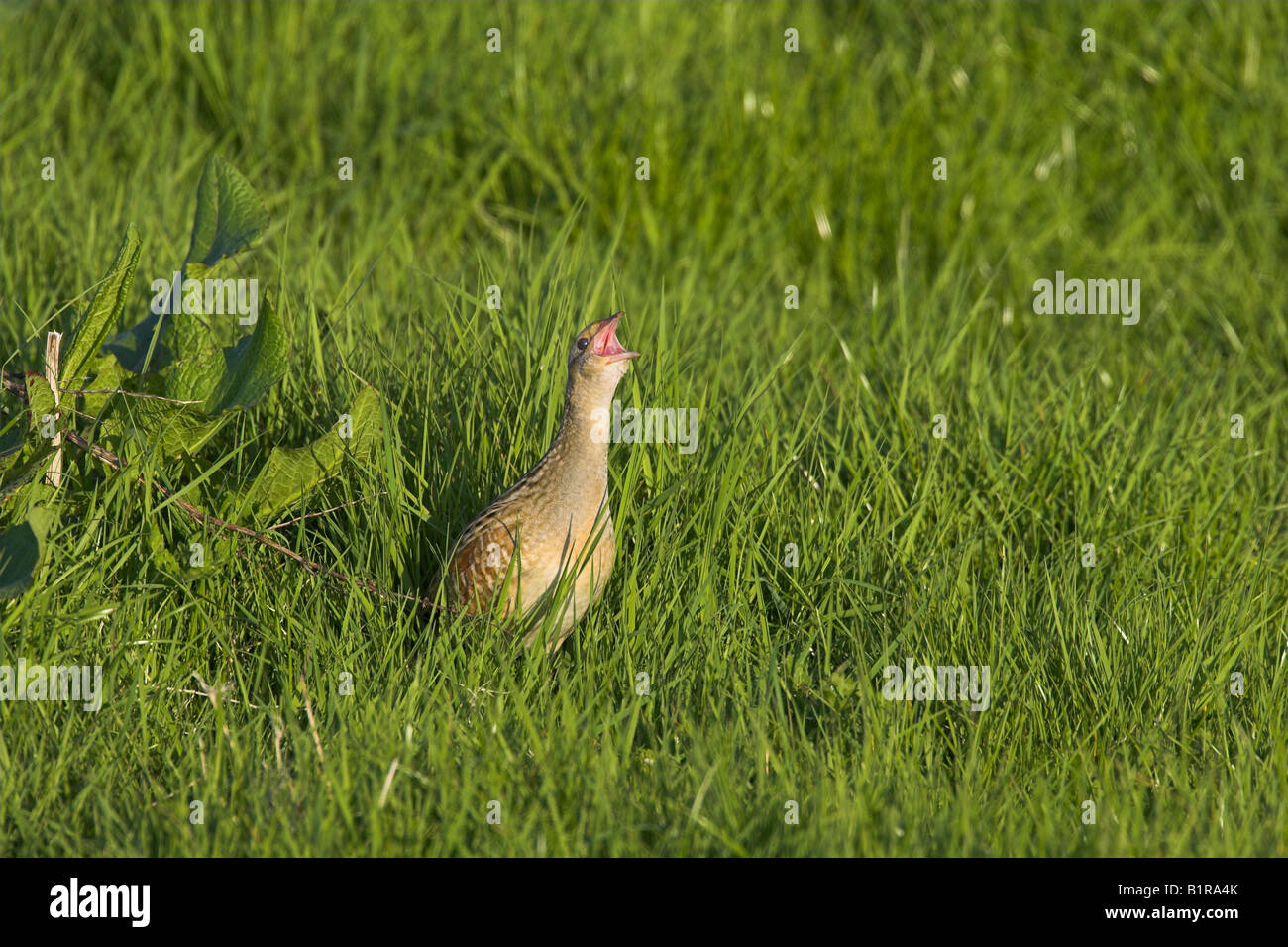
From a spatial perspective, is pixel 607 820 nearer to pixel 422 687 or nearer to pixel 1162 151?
pixel 422 687

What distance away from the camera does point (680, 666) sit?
3.50 metres

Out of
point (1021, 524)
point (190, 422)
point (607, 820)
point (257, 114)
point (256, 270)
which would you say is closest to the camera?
point (607, 820)

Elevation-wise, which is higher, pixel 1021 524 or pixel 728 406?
pixel 728 406

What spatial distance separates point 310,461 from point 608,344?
2.90 ft

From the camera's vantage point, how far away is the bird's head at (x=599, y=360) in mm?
3418

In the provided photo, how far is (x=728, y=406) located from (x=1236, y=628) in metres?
1.77

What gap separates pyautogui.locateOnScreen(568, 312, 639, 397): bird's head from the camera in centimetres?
342

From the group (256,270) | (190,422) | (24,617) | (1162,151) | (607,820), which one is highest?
(1162,151)

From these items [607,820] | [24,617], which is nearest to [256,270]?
[24,617]

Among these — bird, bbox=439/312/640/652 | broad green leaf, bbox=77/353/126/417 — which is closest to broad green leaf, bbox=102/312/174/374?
broad green leaf, bbox=77/353/126/417

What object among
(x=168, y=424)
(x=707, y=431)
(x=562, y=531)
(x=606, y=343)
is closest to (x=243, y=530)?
(x=168, y=424)

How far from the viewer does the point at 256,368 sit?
3.52m

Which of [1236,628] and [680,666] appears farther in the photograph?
[1236,628]

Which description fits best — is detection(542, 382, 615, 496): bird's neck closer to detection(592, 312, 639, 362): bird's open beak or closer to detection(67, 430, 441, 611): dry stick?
detection(592, 312, 639, 362): bird's open beak
